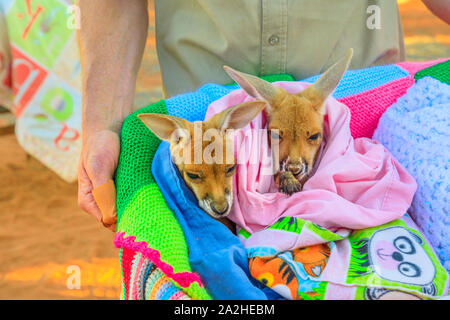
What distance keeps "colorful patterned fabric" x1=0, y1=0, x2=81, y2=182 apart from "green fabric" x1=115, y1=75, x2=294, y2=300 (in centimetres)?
234

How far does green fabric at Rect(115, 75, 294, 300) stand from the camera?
50.8 inches

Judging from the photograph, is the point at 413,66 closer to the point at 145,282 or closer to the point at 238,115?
the point at 238,115

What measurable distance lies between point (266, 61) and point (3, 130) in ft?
10.2

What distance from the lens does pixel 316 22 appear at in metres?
1.81

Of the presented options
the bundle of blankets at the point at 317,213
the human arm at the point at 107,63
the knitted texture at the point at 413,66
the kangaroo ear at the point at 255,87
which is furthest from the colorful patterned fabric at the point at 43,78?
the knitted texture at the point at 413,66

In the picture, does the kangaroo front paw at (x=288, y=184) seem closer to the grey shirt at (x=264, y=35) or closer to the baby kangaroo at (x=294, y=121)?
the baby kangaroo at (x=294, y=121)

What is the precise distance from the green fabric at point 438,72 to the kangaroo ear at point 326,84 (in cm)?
40

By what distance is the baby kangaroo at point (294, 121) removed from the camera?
5.06ft

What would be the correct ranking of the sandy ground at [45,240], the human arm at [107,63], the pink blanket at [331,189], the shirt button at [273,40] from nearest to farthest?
the pink blanket at [331,189] → the human arm at [107,63] → the shirt button at [273,40] → the sandy ground at [45,240]

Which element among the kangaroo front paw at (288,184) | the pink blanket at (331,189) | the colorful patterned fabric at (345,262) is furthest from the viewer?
the kangaroo front paw at (288,184)

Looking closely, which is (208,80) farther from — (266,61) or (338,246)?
(338,246)

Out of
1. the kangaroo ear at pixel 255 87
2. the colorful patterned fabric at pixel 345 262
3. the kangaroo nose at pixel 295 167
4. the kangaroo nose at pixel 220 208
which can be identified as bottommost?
the colorful patterned fabric at pixel 345 262
